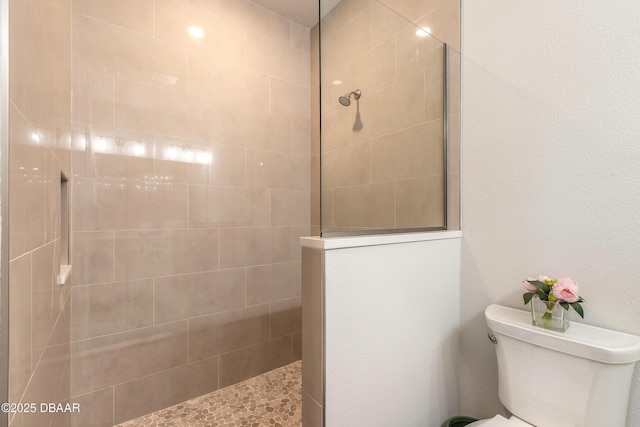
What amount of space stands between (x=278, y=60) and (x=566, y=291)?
2209mm

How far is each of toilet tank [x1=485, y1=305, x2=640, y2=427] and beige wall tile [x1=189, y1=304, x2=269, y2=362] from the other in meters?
1.51

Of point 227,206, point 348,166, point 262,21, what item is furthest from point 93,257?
point 262,21

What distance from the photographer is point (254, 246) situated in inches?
81.1

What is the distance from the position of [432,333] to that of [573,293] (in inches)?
21.2

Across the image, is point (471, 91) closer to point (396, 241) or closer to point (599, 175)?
point (599, 175)

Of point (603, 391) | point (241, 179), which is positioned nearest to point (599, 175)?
point (603, 391)

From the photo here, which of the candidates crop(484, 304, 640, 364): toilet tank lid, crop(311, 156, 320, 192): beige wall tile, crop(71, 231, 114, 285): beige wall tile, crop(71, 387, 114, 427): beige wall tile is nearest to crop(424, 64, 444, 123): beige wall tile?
crop(484, 304, 640, 364): toilet tank lid

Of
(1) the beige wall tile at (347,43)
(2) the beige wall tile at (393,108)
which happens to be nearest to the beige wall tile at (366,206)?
(2) the beige wall tile at (393,108)

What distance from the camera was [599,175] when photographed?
0.97 metres

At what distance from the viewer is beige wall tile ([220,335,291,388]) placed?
6.26 ft

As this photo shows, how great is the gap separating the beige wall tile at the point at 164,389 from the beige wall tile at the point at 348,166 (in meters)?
1.50

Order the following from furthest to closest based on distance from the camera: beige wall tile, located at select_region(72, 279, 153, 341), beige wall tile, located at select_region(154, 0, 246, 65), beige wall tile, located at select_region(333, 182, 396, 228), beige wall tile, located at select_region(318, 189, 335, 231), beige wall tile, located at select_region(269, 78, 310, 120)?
beige wall tile, located at select_region(269, 78, 310, 120) < beige wall tile, located at select_region(154, 0, 246, 65) < beige wall tile, located at select_region(72, 279, 153, 341) < beige wall tile, located at select_region(333, 182, 396, 228) < beige wall tile, located at select_region(318, 189, 335, 231)

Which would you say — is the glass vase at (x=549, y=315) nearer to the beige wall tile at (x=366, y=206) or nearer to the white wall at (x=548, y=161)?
the white wall at (x=548, y=161)

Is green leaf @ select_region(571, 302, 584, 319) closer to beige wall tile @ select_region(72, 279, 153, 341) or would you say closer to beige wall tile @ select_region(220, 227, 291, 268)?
beige wall tile @ select_region(220, 227, 291, 268)
